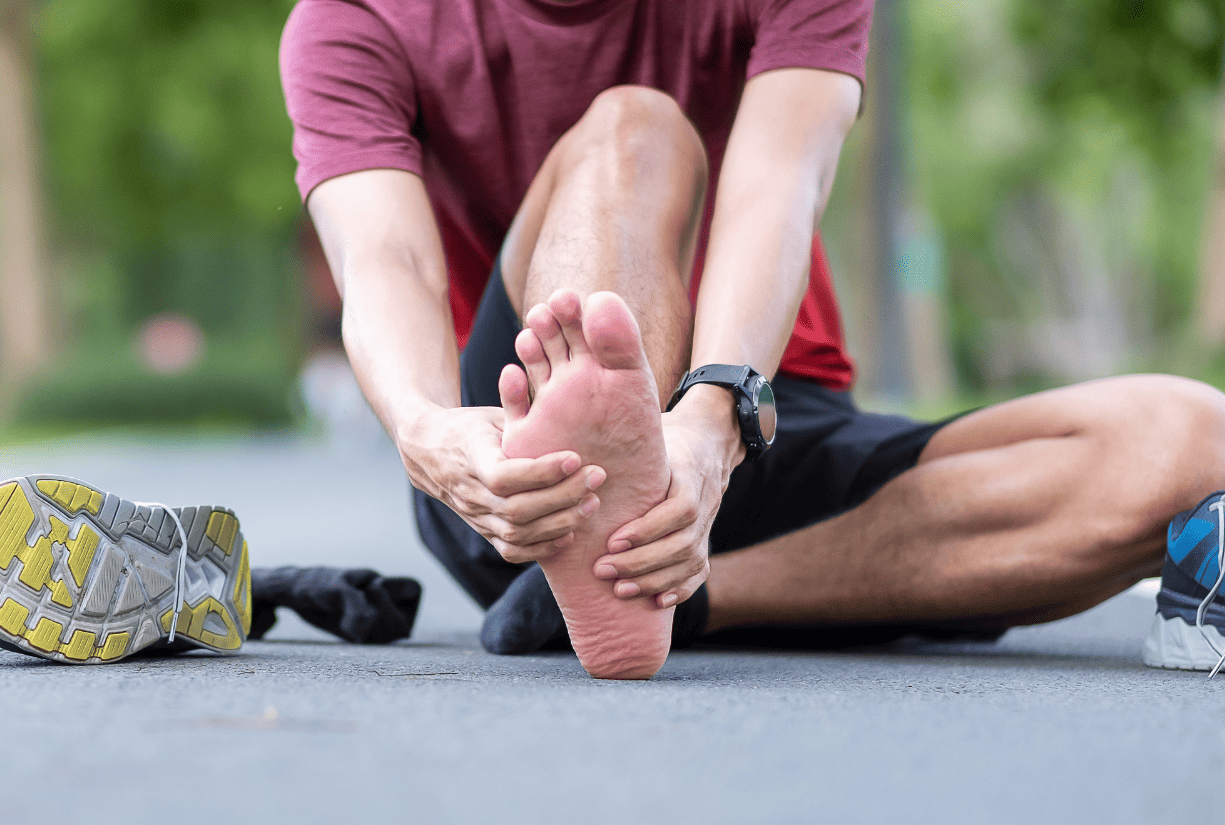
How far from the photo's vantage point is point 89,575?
1.51m

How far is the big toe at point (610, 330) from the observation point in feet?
3.90

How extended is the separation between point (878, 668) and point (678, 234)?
615 millimetres

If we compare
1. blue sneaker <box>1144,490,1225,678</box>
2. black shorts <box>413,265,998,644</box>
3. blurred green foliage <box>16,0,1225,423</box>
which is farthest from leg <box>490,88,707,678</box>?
blurred green foliage <box>16,0,1225,423</box>

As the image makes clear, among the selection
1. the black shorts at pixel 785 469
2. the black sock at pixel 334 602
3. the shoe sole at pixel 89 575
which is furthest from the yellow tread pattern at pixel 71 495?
the black shorts at pixel 785 469

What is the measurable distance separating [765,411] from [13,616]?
0.87 m

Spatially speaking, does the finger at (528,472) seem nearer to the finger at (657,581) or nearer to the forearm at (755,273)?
the finger at (657,581)

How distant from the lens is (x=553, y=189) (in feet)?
6.04

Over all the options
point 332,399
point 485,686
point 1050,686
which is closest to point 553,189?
point 485,686

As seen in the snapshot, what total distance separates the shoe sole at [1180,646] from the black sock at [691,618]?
60 centimetres

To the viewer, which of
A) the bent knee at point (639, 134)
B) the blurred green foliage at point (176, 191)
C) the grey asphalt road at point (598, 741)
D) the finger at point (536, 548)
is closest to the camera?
the grey asphalt road at point (598, 741)

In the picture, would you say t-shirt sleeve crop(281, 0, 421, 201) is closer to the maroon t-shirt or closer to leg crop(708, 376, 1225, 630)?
the maroon t-shirt

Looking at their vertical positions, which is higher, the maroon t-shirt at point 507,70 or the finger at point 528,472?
the maroon t-shirt at point 507,70

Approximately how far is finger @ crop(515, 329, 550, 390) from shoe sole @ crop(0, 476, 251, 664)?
616 millimetres

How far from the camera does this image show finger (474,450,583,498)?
48.9 inches
